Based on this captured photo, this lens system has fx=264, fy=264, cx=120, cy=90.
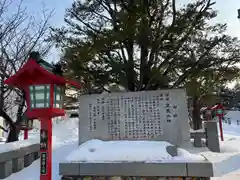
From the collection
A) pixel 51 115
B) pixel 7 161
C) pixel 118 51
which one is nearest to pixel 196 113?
pixel 118 51

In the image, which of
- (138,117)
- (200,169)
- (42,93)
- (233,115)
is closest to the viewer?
(42,93)

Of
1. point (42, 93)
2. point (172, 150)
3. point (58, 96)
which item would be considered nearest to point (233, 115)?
point (172, 150)

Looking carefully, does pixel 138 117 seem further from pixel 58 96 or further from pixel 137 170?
pixel 58 96

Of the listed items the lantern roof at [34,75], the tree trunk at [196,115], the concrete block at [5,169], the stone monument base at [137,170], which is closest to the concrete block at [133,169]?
the stone monument base at [137,170]

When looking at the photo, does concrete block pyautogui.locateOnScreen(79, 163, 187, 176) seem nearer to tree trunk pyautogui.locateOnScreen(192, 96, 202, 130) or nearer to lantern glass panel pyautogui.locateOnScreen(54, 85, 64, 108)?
lantern glass panel pyautogui.locateOnScreen(54, 85, 64, 108)

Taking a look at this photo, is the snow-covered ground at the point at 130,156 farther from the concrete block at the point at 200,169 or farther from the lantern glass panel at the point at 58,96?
the lantern glass panel at the point at 58,96

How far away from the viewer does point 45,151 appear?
423 centimetres

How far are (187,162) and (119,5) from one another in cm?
651

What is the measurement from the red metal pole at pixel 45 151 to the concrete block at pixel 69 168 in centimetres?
74

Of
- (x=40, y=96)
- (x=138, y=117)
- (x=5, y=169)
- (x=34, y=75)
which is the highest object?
(x=34, y=75)

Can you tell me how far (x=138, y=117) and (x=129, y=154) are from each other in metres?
1.43

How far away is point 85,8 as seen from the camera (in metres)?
9.68

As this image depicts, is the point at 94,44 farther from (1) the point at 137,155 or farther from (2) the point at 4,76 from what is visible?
(1) the point at 137,155

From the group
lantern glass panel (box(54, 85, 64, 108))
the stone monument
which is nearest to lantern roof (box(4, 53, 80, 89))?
lantern glass panel (box(54, 85, 64, 108))
